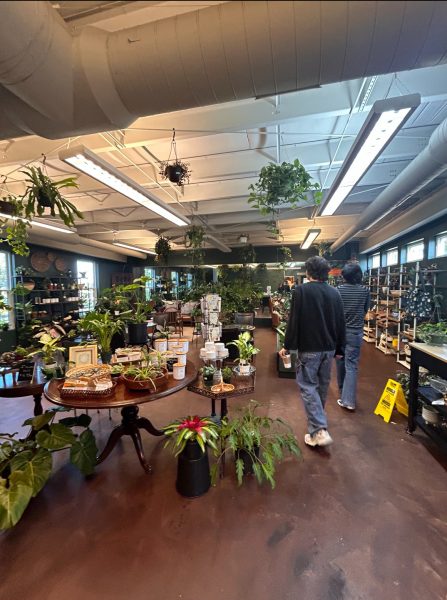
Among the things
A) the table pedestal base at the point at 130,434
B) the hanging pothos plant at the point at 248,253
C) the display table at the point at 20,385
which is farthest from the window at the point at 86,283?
the table pedestal base at the point at 130,434

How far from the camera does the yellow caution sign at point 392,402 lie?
301cm

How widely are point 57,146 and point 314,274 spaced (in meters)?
3.17

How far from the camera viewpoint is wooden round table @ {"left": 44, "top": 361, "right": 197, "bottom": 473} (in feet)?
5.91

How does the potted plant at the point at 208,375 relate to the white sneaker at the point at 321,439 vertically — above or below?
above

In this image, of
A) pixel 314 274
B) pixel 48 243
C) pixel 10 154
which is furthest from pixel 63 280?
pixel 314 274

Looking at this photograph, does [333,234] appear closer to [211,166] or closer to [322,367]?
[211,166]

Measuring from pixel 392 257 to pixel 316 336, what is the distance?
20.4 ft

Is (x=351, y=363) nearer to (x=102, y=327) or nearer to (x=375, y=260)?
(x=102, y=327)

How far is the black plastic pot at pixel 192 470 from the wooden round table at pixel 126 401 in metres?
0.42

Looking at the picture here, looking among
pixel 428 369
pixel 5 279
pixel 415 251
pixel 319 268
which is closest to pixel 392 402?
pixel 428 369

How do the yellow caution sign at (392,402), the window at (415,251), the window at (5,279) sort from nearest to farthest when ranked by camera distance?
1. the yellow caution sign at (392,402)
2. the window at (415,251)
3. the window at (5,279)

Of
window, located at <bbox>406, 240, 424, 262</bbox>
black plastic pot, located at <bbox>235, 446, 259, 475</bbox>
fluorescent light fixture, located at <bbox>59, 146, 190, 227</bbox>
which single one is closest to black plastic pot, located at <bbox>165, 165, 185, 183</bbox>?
fluorescent light fixture, located at <bbox>59, 146, 190, 227</bbox>

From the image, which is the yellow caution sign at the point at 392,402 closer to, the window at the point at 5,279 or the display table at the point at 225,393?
the display table at the point at 225,393

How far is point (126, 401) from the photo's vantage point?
182 centimetres
